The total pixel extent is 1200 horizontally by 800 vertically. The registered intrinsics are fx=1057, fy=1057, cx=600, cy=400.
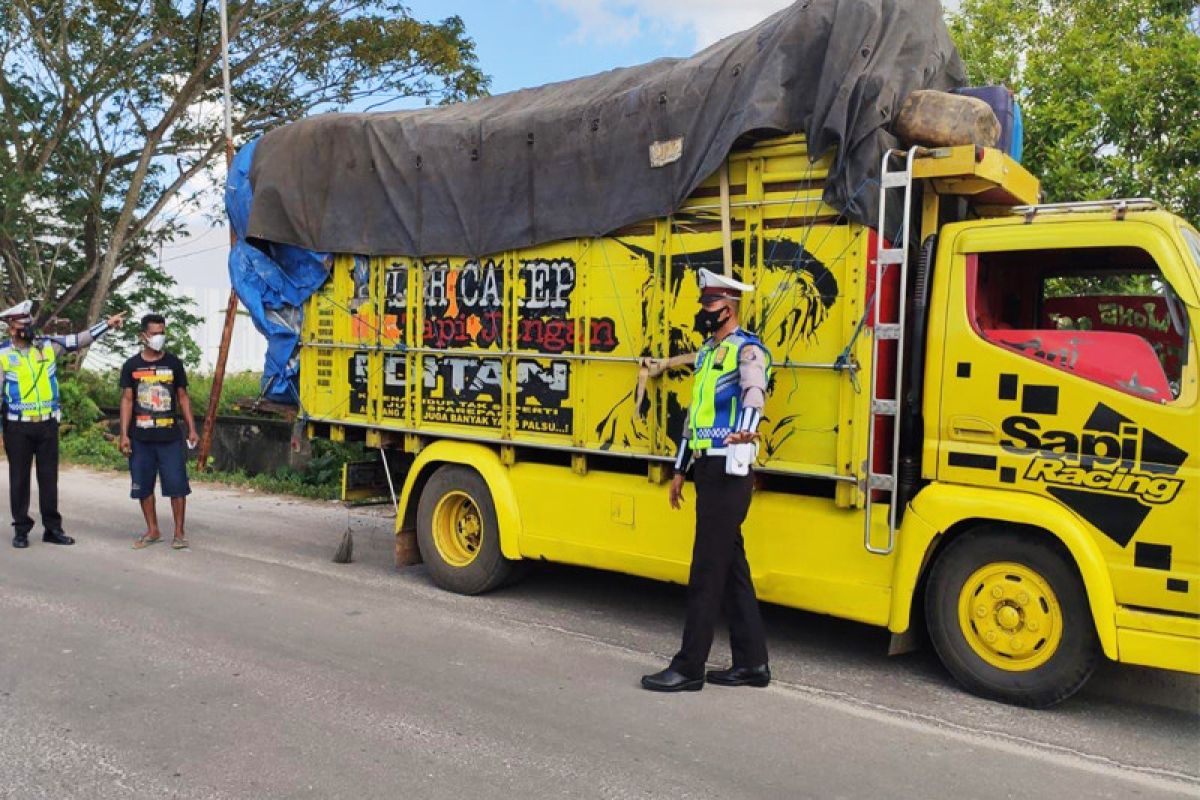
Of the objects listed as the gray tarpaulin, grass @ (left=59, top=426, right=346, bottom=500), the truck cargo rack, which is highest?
the gray tarpaulin

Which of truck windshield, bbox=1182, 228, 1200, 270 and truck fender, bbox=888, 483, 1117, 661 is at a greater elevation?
truck windshield, bbox=1182, 228, 1200, 270

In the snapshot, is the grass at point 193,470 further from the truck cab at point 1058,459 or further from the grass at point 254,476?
the truck cab at point 1058,459

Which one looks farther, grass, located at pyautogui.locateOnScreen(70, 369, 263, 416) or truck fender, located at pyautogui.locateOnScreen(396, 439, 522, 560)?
grass, located at pyautogui.locateOnScreen(70, 369, 263, 416)

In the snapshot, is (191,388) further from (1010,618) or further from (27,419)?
(1010,618)

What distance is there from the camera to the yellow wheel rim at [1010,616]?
4.97 metres

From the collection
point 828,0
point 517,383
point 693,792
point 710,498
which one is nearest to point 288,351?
point 517,383

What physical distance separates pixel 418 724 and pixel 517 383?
2.76 m

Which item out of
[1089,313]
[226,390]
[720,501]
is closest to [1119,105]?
[1089,313]

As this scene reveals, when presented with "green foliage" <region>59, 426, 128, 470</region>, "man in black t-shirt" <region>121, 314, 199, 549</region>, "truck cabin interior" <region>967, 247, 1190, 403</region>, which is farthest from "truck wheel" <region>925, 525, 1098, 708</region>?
"green foliage" <region>59, 426, 128, 470</region>

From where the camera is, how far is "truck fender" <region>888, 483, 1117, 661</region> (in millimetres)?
4738

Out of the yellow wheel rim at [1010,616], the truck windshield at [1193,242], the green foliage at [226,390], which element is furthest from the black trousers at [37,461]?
the truck windshield at [1193,242]

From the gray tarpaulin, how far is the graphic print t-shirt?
1.45 metres

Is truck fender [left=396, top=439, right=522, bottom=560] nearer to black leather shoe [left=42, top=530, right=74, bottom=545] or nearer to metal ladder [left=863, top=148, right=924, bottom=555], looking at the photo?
metal ladder [left=863, top=148, right=924, bottom=555]

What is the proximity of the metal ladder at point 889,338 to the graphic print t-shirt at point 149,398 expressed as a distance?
19.0ft
